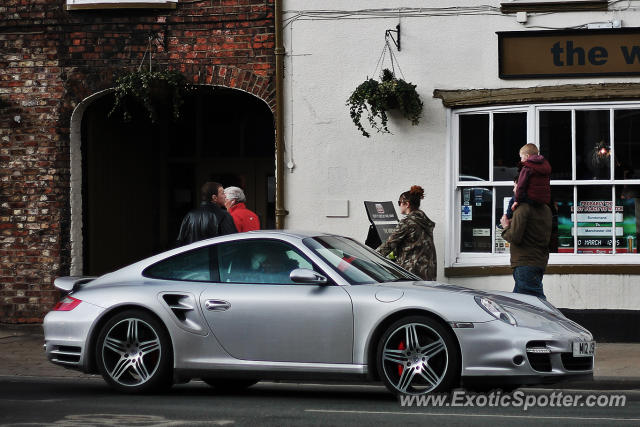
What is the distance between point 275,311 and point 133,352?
1187 mm

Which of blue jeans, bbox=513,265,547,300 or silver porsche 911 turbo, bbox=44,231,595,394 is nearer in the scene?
silver porsche 911 turbo, bbox=44,231,595,394

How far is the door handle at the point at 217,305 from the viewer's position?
816 cm

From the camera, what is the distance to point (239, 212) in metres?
11.9

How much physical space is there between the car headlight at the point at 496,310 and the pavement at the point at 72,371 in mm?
2010

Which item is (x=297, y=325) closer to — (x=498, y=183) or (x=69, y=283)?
(x=69, y=283)

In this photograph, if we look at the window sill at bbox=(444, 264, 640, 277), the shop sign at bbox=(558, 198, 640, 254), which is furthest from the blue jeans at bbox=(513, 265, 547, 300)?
the shop sign at bbox=(558, 198, 640, 254)

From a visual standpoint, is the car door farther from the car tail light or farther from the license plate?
the license plate

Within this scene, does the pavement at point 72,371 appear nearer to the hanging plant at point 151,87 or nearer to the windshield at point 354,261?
the windshield at point 354,261

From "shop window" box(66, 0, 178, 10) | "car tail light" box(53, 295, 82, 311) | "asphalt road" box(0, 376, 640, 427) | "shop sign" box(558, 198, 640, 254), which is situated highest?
"shop window" box(66, 0, 178, 10)

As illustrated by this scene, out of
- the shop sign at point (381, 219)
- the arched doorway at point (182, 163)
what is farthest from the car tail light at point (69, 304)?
the arched doorway at point (182, 163)

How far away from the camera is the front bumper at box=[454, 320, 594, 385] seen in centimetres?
748

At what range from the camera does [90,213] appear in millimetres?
14500

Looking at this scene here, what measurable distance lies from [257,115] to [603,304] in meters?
6.43

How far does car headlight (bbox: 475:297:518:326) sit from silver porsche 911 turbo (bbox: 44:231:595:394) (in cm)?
1
